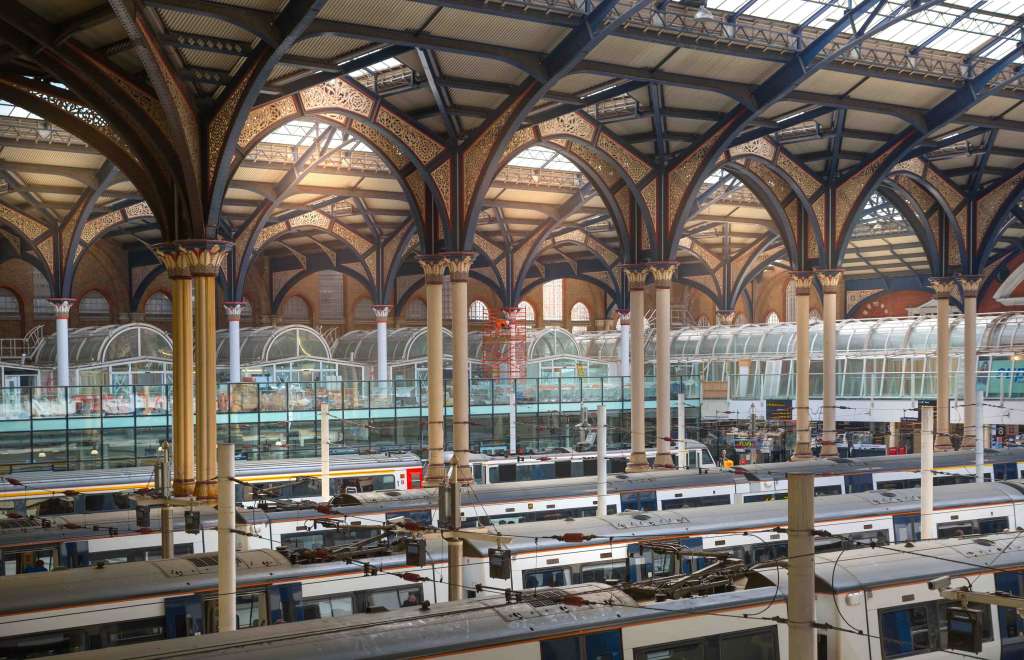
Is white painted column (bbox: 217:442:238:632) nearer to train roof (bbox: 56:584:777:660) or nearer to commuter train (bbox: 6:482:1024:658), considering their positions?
train roof (bbox: 56:584:777:660)

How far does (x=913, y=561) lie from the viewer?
14.3 meters

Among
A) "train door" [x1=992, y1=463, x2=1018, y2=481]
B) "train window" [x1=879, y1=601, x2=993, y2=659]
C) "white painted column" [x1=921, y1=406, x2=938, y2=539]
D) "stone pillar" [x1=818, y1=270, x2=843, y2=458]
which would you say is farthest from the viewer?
"stone pillar" [x1=818, y1=270, x2=843, y2=458]

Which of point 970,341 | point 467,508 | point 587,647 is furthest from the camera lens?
point 970,341

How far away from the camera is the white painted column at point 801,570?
8.62 m

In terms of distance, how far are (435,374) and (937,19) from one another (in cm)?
1487

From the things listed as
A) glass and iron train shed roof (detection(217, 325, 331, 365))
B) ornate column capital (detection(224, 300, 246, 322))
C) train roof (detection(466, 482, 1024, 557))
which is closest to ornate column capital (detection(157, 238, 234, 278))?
train roof (detection(466, 482, 1024, 557))

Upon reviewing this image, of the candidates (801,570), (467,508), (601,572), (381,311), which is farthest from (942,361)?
(801,570)

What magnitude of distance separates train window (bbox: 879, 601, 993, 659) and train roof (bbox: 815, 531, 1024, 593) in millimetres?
402

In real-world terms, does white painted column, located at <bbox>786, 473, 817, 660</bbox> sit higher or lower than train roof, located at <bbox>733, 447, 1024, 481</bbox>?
higher

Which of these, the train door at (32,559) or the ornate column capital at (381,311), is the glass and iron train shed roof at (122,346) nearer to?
the ornate column capital at (381,311)

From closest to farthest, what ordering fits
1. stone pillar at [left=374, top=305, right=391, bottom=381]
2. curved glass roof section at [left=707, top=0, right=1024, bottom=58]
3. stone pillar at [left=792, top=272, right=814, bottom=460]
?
curved glass roof section at [left=707, top=0, right=1024, bottom=58]
stone pillar at [left=792, top=272, right=814, bottom=460]
stone pillar at [left=374, top=305, right=391, bottom=381]

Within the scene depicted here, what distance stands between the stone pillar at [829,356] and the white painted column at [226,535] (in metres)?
24.1

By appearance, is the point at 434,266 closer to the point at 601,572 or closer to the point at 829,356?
the point at 601,572

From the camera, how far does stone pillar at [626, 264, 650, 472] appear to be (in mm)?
29266
